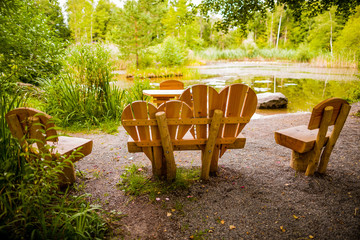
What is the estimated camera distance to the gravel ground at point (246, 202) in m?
1.66

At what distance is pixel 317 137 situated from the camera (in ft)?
7.35

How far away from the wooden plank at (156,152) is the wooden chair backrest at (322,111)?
147 centimetres

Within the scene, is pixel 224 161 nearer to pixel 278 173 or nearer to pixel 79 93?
pixel 278 173

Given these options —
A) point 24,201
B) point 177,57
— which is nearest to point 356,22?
point 177,57

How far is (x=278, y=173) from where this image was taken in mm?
2518

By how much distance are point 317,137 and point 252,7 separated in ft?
8.35

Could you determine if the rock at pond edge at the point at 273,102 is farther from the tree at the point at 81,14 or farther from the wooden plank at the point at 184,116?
the tree at the point at 81,14

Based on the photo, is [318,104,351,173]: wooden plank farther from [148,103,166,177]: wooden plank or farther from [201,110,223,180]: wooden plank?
[148,103,166,177]: wooden plank

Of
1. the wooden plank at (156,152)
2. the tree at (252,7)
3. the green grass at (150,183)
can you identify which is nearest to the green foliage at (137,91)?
the tree at (252,7)

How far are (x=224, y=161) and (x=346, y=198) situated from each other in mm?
1323

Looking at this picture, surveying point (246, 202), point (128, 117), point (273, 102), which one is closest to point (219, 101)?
point (128, 117)

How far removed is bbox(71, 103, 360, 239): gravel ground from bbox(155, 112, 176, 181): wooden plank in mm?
219

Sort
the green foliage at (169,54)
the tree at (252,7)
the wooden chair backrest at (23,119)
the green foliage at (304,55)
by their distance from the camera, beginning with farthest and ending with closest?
the green foliage at (304,55) < the green foliage at (169,54) < the tree at (252,7) < the wooden chair backrest at (23,119)

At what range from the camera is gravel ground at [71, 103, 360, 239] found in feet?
5.43
